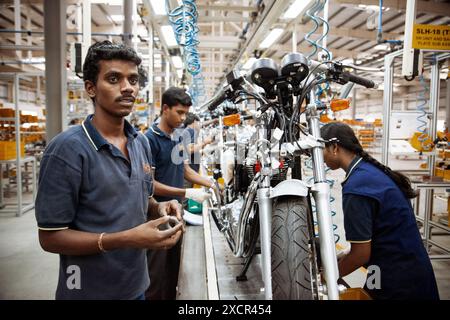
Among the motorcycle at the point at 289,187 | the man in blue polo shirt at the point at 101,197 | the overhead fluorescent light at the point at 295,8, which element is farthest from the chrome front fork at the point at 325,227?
the overhead fluorescent light at the point at 295,8

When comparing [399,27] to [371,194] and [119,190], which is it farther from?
[119,190]

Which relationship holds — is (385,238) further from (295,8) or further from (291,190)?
(295,8)

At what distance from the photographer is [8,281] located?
302 cm

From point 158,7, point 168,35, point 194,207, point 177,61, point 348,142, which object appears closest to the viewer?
point 348,142

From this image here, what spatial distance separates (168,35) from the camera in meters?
4.30

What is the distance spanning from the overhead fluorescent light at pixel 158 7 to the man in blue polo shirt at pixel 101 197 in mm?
2294

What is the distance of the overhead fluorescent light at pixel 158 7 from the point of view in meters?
3.11

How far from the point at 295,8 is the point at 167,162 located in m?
2.13

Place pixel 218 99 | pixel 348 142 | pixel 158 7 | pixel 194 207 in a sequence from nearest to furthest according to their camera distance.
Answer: pixel 348 142
pixel 218 99
pixel 158 7
pixel 194 207

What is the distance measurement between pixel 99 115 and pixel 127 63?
0.24m

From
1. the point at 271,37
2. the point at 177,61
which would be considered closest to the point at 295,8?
the point at 271,37

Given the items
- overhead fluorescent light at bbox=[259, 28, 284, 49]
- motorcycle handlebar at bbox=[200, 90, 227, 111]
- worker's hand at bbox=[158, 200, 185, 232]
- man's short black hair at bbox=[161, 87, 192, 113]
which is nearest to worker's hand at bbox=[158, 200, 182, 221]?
worker's hand at bbox=[158, 200, 185, 232]

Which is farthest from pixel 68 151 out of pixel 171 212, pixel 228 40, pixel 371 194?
pixel 228 40
